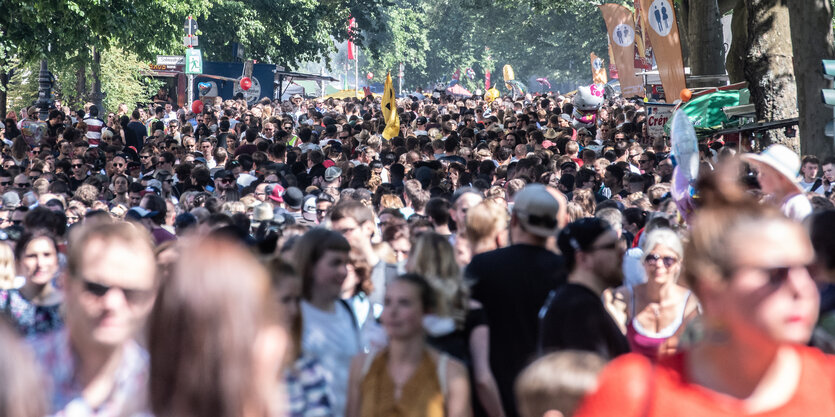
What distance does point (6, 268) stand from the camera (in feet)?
17.3

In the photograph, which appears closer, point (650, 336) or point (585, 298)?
point (585, 298)

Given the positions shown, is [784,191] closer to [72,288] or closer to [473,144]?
[72,288]

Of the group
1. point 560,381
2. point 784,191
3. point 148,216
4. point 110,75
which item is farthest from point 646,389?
point 110,75

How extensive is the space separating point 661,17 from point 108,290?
1602cm

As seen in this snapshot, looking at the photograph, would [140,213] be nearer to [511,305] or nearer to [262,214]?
[262,214]

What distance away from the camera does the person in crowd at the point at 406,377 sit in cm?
392

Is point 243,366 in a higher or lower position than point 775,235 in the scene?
lower

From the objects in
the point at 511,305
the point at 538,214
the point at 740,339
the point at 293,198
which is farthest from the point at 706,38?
the point at 740,339

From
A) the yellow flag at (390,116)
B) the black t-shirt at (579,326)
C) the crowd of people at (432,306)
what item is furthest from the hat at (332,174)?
the black t-shirt at (579,326)

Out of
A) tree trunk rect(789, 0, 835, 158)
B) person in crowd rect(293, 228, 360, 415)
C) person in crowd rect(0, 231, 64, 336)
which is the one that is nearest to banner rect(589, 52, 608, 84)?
tree trunk rect(789, 0, 835, 158)

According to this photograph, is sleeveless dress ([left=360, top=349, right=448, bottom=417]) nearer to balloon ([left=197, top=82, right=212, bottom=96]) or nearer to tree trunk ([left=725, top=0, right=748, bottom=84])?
tree trunk ([left=725, top=0, right=748, bottom=84])

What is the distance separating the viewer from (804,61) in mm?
14969

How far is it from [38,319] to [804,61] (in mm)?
12543

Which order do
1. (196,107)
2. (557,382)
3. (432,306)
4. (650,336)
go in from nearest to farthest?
(557,382) → (432,306) → (650,336) → (196,107)
